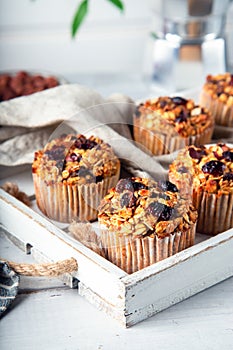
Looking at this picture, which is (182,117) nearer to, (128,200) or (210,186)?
(210,186)

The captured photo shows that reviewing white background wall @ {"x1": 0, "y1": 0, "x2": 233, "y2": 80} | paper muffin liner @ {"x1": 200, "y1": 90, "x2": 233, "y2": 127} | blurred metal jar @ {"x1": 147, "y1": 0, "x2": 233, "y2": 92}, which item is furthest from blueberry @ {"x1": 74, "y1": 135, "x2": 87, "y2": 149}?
white background wall @ {"x1": 0, "y1": 0, "x2": 233, "y2": 80}

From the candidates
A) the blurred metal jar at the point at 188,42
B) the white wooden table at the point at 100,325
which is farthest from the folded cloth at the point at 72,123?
the blurred metal jar at the point at 188,42

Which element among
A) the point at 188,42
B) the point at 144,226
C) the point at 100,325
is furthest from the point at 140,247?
the point at 188,42

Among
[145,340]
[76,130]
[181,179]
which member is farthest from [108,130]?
[145,340]

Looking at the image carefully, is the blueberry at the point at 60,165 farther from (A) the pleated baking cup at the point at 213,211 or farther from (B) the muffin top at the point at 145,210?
(A) the pleated baking cup at the point at 213,211

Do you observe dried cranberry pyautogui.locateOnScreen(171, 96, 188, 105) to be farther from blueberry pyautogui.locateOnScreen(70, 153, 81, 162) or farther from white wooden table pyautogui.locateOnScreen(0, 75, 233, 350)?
white wooden table pyautogui.locateOnScreen(0, 75, 233, 350)
